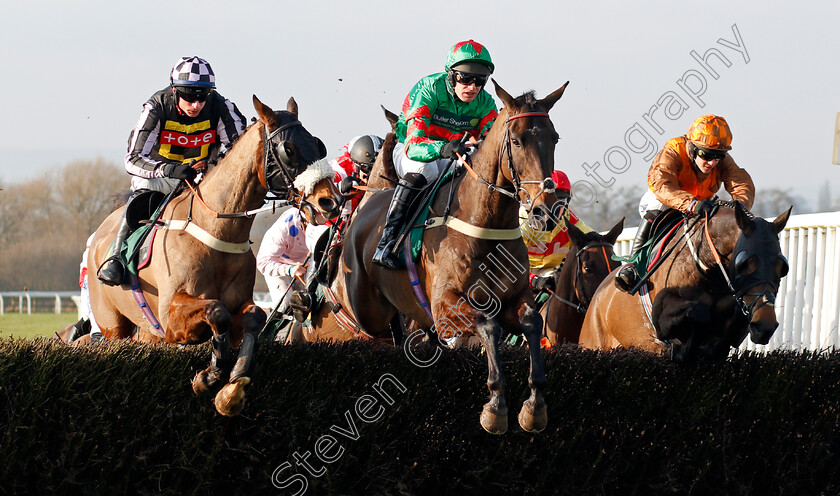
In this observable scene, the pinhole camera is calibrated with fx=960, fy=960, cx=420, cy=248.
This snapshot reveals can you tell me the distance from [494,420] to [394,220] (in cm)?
156

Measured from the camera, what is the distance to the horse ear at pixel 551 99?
505 centimetres

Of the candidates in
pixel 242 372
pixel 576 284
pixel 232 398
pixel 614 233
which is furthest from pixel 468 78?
pixel 614 233

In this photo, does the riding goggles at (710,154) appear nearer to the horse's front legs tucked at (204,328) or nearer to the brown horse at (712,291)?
the brown horse at (712,291)

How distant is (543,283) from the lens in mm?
8086

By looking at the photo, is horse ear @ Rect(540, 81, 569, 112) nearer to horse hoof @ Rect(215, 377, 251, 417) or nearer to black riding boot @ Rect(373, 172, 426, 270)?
black riding boot @ Rect(373, 172, 426, 270)

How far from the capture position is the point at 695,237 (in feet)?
20.2

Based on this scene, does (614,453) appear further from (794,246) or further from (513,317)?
(794,246)

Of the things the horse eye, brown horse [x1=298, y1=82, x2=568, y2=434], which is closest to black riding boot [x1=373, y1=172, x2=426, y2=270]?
brown horse [x1=298, y1=82, x2=568, y2=434]

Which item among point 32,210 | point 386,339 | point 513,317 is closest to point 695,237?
point 513,317

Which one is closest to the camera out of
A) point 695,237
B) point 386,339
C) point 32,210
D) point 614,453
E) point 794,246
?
point 614,453

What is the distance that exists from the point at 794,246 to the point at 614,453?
561cm

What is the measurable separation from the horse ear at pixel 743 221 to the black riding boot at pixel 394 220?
1.90 meters

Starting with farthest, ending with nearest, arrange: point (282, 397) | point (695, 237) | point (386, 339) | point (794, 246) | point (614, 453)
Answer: point (794, 246)
point (386, 339)
point (695, 237)
point (614, 453)
point (282, 397)

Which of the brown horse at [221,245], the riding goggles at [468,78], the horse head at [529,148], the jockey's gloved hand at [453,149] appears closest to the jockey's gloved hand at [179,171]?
the brown horse at [221,245]
